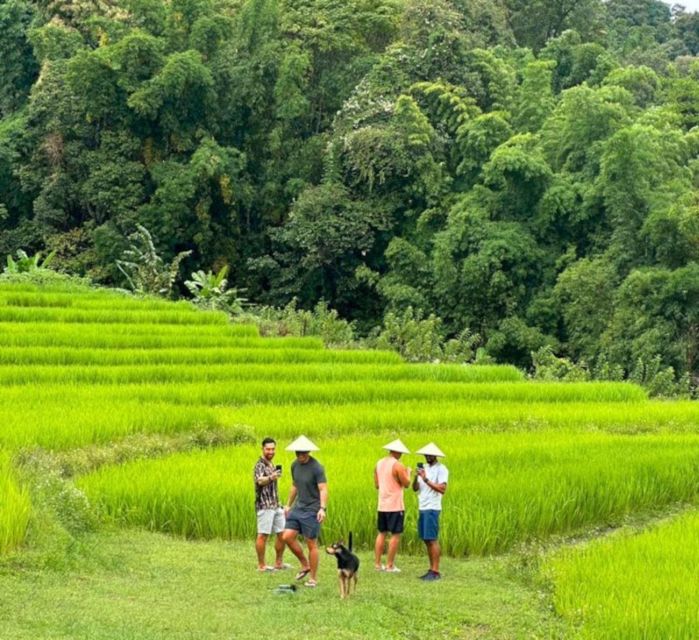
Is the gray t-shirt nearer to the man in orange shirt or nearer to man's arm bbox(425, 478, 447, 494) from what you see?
the man in orange shirt

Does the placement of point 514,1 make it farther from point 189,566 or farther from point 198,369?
point 189,566

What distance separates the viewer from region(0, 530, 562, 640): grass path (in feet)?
18.8

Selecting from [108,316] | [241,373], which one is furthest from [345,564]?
[108,316]

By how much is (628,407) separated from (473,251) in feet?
33.8

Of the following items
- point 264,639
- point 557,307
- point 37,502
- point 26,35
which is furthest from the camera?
point 26,35

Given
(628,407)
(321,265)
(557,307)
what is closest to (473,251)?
(557,307)

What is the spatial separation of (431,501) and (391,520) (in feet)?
1.07

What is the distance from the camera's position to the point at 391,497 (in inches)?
284

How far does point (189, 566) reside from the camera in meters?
7.12

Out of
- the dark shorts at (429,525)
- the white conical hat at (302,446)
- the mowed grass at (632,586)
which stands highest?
the white conical hat at (302,446)

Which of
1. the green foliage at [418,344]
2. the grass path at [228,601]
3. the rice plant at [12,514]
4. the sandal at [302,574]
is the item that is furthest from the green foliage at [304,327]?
the sandal at [302,574]

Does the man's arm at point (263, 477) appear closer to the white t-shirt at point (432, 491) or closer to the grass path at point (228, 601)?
the grass path at point (228, 601)

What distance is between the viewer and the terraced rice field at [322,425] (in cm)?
823

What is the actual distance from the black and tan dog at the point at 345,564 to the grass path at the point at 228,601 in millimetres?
110
